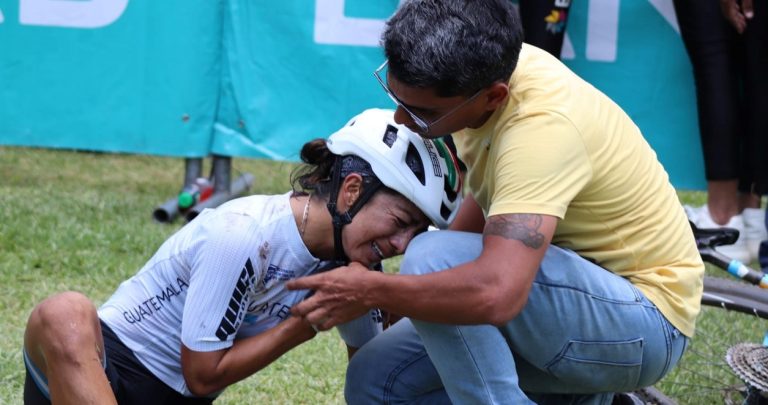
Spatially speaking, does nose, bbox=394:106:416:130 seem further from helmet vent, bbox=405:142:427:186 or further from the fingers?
the fingers

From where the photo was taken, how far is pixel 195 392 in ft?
11.0

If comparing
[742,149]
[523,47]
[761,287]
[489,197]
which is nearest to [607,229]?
[489,197]

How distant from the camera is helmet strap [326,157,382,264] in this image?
328cm

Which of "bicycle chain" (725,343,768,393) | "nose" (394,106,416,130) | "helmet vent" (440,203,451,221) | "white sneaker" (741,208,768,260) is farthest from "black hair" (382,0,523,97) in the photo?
"white sneaker" (741,208,768,260)

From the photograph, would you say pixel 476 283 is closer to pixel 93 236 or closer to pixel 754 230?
pixel 93 236

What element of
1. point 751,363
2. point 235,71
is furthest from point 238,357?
point 235,71

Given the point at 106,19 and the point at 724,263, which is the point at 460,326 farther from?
the point at 106,19

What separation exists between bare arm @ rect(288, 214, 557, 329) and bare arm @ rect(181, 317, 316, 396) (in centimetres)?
32

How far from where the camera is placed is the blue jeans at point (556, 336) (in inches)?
122

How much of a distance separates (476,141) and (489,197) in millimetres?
158

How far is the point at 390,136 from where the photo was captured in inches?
131

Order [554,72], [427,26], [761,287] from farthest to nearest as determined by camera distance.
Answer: [761,287] < [554,72] < [427,26]

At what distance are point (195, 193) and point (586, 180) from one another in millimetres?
4081

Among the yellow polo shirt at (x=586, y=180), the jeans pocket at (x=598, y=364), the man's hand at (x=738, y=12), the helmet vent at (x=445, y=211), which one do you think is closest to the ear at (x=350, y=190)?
the helmet vent at (x=445, y=211)
